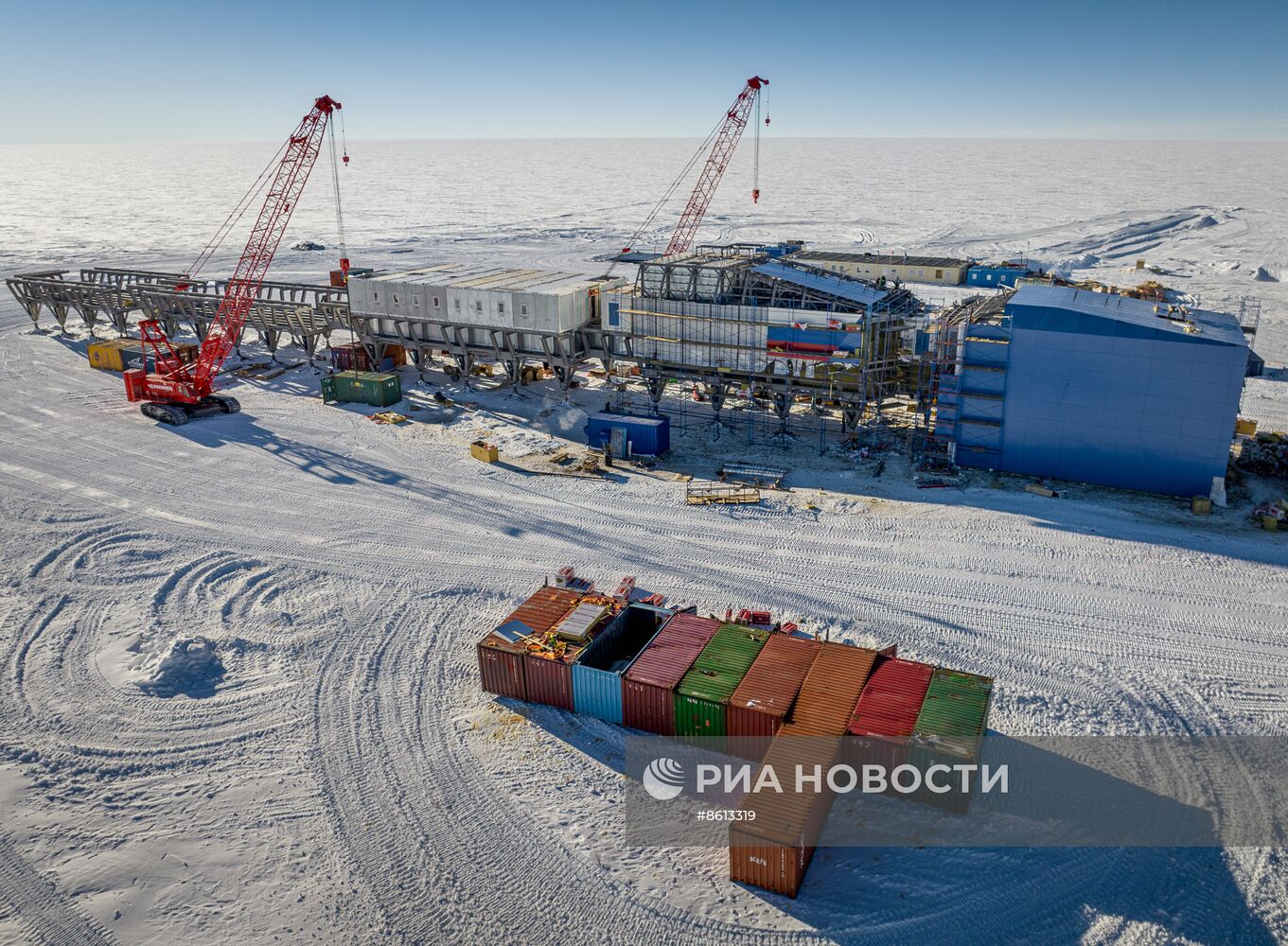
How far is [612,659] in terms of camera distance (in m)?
25.1

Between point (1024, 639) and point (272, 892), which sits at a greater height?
point (1024, 639)

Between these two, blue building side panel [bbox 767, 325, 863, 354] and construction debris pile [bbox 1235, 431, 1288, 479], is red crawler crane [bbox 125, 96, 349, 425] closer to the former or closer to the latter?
blue building side panel [bbox 767, 325, 863, 354]

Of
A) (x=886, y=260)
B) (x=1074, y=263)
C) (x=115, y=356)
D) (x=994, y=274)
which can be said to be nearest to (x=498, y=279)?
(x=115, y=356)

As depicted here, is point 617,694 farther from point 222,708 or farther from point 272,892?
point 222,708

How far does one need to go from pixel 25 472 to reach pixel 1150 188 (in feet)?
659

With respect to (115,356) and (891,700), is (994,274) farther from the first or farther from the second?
(115,356)

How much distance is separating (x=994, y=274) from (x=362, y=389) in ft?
200

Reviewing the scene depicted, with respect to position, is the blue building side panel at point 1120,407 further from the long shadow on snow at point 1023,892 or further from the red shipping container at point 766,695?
the long shadow on snow at point 1023,892

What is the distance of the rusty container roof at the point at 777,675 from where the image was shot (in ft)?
69.7

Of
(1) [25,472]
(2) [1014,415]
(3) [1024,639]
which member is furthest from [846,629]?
(1) [25,472]

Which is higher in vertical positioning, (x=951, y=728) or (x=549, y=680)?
(x=951, y=728)

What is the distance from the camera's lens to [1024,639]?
2588cm

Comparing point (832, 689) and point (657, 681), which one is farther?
point (657, 681)

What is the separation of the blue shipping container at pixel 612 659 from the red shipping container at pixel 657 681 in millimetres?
266
